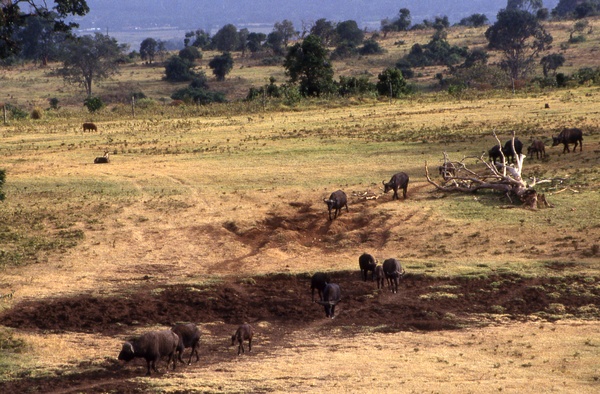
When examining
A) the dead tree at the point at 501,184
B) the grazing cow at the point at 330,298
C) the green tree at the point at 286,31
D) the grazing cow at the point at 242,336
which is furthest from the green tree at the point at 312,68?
the green tree at the point at 286,31

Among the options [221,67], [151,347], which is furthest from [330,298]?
[221,67]

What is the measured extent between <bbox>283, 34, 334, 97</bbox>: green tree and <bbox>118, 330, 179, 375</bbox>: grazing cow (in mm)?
43324

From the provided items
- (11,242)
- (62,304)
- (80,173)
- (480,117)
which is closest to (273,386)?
(62,304)

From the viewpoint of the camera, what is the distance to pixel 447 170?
90.0ft

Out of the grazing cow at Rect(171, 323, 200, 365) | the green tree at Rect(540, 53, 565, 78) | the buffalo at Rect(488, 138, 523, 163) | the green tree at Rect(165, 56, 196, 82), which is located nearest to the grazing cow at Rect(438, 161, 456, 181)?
the buffalo at Rect(488, 138, 523, 163)

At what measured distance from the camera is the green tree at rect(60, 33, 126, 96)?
8231 centimetres

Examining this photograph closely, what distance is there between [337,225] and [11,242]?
7777 millimetres

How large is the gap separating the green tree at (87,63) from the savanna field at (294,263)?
149 ft

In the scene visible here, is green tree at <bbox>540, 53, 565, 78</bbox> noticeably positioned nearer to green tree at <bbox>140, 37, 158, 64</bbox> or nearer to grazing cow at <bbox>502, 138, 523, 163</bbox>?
green tree at <bbox>140, 37, 158, 64</bbox>

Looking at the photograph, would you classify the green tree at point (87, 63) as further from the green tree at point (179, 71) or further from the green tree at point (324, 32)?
the green tree at point (324, 32)

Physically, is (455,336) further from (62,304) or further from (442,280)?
(62,304)

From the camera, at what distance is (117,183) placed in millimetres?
28188

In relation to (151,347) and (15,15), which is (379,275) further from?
(15,15)

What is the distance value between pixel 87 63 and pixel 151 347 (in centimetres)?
7215
